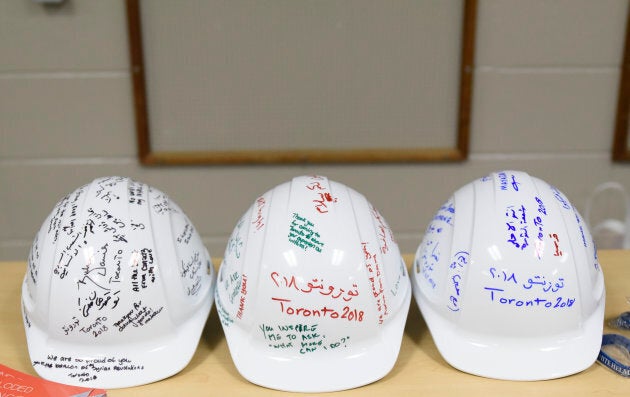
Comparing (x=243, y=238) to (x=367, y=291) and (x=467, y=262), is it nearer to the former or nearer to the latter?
(x=367, y=291)

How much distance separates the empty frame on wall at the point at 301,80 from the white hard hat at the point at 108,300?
92 centimetres

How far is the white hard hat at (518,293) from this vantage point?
795mm

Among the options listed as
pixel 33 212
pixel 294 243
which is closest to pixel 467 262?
pixel 294 243

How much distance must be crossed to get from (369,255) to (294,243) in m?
0.11

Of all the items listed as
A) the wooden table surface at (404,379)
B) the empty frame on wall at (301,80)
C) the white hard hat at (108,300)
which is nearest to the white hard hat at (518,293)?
the wooden table surface at (404,379)

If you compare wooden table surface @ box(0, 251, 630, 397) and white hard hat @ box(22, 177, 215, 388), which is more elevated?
white hard hat @ box(22, 177, 215, 388)

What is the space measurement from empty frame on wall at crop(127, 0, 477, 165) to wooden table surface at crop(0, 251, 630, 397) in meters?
0.93

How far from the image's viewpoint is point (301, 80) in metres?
1.72

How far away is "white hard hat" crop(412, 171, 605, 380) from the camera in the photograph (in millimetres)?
795

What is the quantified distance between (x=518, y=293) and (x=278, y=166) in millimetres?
1111

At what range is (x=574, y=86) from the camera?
5.81 ft

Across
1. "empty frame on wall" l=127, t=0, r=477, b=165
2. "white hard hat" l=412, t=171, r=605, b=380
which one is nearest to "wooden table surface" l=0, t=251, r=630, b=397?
"white hard hat" l=412, t=171, r=605, b=380

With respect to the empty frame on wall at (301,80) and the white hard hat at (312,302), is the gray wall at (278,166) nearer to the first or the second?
the empty frame on wall at (301,80)

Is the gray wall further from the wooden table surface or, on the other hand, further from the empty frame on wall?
the wooden table surface
